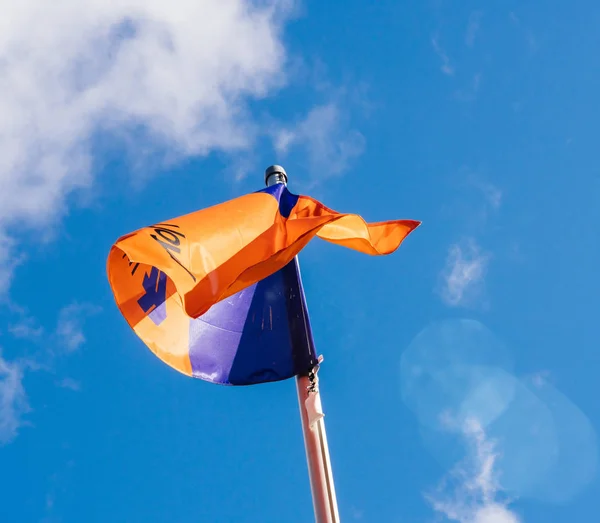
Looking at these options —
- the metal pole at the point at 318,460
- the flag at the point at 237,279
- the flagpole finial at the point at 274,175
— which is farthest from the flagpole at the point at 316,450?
the flagpole finial at the point at 274,175

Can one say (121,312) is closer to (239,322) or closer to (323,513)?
(239,322)

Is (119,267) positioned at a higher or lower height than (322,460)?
higher

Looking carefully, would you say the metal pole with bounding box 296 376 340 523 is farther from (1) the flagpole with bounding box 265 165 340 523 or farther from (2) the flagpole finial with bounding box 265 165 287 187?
(2) the flagpole finial with bounding box 265 165 287 187

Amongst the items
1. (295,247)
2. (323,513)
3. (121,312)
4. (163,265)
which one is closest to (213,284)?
(163,265)

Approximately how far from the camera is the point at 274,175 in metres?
10.6

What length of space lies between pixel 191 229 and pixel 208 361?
2.17 metres

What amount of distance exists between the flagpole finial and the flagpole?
360cm

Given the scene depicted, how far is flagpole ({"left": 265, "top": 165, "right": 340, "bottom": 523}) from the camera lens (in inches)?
279

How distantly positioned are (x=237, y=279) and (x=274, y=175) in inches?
131

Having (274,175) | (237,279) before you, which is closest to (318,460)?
(237,279)

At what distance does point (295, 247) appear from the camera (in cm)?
852

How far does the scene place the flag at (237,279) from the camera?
7809 millimetres

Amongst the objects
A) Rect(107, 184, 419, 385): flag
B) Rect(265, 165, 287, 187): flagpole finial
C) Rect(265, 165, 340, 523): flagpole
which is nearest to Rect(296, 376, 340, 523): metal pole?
Rect(265, 165, 340, 523): flagpole

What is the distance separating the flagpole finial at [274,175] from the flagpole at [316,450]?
142 inches
